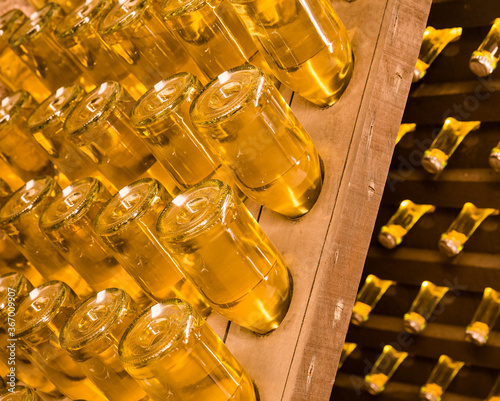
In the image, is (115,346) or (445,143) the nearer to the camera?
(115,346)

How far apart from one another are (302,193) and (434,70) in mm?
451

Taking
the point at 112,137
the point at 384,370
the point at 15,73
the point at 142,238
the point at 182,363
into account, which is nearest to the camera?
the point at 182,363

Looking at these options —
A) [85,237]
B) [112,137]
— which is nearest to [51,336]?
[85,237]

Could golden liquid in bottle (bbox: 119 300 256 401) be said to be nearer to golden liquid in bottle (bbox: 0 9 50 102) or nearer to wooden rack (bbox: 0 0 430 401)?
wooden rack (bbox: 0 0 430 401)

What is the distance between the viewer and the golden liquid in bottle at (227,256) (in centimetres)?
61

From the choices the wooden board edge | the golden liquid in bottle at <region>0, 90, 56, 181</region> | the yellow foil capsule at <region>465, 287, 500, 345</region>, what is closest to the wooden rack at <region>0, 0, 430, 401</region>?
the wooden board edge

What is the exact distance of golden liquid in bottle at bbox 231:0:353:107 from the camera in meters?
0.64

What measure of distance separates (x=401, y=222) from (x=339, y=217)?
1.36 feet

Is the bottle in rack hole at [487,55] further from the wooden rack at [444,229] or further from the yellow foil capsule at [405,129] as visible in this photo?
the yellow foil capsule at [405,129]

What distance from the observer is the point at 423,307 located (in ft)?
3.30

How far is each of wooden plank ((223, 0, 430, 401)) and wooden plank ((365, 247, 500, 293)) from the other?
32 cm

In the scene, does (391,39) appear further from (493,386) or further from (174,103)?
(493,386)

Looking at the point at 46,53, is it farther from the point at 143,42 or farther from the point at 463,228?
the point at 463,228

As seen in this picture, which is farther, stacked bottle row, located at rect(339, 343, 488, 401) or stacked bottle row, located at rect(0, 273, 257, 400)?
stacked bottle row, located at rect(339, 343, 488, 401)
